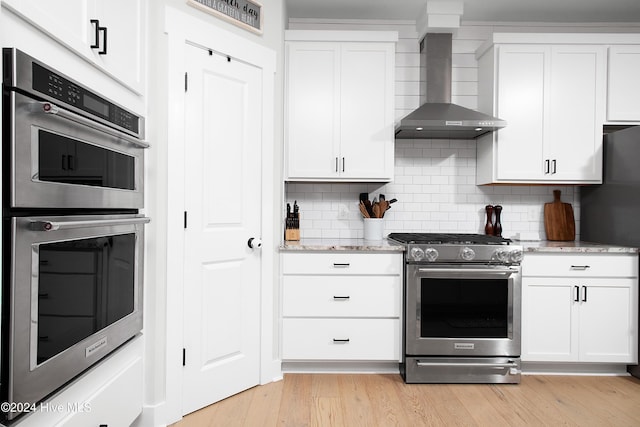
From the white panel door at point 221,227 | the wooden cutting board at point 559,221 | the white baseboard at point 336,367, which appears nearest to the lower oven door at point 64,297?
the white panel door at point 221,227

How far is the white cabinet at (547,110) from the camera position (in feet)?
10.5

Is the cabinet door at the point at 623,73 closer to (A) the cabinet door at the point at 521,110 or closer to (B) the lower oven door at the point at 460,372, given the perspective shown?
(A) the cabinet door at the point at 521,110

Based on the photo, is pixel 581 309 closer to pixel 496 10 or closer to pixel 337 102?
pixel 337 102

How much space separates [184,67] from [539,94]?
2.53 m

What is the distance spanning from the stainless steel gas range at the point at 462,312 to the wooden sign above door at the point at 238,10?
5.63 ft

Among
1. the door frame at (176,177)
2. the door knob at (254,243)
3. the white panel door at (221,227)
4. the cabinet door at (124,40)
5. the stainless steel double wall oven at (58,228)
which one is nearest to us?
the stainless steel double wall oven at (58,228)

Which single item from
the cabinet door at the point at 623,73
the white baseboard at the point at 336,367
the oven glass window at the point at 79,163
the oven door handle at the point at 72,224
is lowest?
the white baseboard at the point at 336,367

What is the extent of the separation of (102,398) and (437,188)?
9.23 ft

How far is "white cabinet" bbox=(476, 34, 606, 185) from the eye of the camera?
3.20 m

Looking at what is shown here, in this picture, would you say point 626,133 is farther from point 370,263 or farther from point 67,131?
point 67,131

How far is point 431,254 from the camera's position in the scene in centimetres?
285

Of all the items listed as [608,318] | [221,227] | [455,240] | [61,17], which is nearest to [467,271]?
[455,240]

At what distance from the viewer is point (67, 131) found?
1370 millimetres

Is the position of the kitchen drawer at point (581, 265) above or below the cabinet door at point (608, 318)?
above
